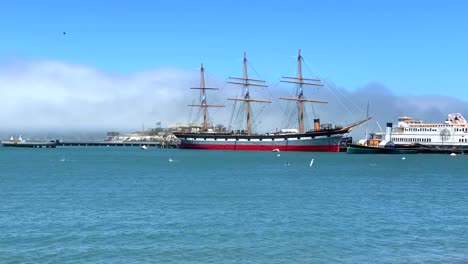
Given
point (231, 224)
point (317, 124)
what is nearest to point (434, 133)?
point (317, 124)

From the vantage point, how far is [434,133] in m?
144

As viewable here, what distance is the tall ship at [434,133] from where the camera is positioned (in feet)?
465

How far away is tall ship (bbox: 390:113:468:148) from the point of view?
14162 centimetres

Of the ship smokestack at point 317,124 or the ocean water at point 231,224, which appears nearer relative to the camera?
the ocean water at point 231,224

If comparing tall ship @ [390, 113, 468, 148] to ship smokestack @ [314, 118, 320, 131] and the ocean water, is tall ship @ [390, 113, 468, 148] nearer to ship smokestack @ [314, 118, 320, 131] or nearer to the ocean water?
ship smokestack @ [314, 118, 320, 131]

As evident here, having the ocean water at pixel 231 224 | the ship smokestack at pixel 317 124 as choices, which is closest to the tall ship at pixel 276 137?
the ship smokestack at pixel 317 124

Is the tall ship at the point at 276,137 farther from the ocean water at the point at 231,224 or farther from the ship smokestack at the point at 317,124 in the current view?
the ocean water at the point at 231,224

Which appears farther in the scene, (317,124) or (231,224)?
(317,124)

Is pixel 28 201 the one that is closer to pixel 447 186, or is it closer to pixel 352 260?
pixel 352 260

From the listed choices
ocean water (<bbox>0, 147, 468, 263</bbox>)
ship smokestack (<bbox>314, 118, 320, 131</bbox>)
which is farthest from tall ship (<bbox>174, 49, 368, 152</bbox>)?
ocean water (<bbox>0, 147, 468, 263</bbox>)

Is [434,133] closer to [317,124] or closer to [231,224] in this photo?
[317,124]

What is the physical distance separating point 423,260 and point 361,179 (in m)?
34.8

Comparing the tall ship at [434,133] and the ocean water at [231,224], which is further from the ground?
the tall ship at [434,133]

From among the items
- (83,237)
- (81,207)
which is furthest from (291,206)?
(83,237)
